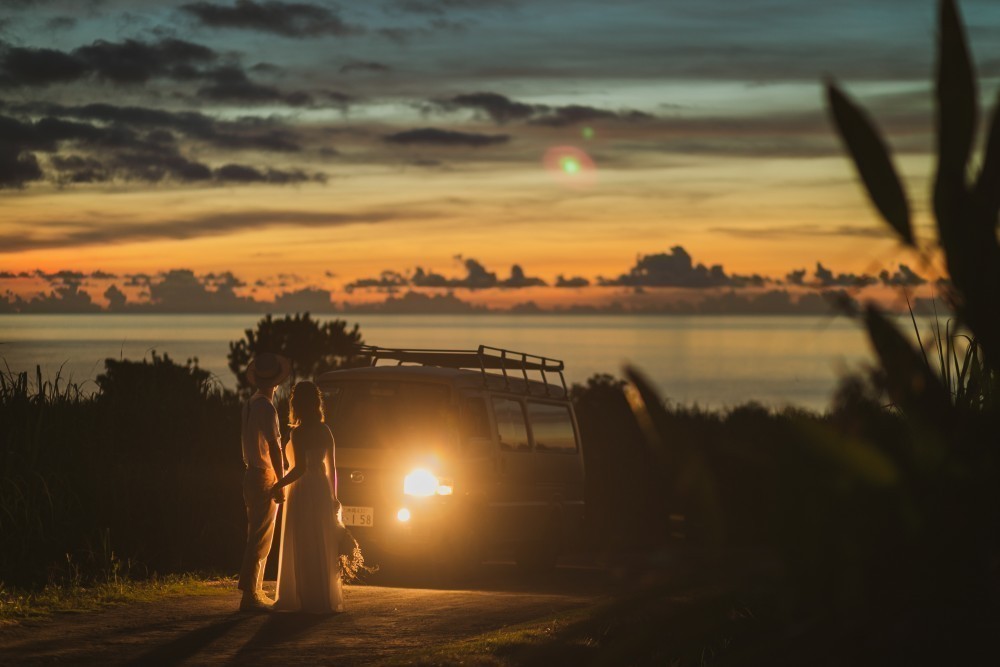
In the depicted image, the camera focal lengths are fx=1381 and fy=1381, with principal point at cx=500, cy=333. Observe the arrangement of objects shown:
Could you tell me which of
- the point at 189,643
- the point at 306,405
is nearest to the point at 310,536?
the point at 306,405

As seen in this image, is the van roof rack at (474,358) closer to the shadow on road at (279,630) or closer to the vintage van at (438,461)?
the vintage van at (438,461)

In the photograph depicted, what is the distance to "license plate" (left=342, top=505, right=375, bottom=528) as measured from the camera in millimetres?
14281

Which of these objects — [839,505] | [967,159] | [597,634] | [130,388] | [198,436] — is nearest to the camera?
[839,505]

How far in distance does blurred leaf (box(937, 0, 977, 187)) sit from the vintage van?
37.8 feet

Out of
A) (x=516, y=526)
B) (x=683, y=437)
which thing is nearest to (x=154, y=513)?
(x=516, y=526)

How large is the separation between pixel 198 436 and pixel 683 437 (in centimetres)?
1756

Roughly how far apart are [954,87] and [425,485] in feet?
38.2

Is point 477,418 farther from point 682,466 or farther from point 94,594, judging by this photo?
point 682,466

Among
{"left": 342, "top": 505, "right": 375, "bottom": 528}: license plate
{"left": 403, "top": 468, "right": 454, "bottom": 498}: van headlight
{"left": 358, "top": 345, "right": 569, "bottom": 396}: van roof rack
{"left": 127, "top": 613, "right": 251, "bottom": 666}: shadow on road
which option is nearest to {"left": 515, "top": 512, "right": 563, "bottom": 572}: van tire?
{"left": 358, "top": 345, "right": 569, "bottom": 396}: van roof rack

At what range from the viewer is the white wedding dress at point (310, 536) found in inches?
442

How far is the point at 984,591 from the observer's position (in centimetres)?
321

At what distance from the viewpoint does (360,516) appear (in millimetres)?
14328

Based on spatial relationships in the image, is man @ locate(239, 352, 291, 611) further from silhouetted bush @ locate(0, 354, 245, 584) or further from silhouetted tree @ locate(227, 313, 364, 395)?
silhouetted tree @ locate(227, 313, 364, 395)

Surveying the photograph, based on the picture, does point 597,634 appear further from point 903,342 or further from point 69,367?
point 69,367
